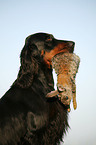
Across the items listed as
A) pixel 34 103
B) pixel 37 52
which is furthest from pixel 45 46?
pixel 34 103

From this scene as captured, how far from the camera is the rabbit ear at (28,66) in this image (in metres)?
3.18

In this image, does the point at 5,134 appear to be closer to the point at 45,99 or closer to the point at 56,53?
the point at 45,99

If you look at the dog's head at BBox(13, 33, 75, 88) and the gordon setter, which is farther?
the dog's head at BBox(13, 33, 75, 88)

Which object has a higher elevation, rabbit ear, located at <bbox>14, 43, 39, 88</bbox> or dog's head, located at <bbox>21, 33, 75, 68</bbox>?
dog's head, located at <bbox>21, 33, 75, 68</bbox>

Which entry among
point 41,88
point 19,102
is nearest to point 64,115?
point 41,88

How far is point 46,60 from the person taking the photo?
3.26 metres

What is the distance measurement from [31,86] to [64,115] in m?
0.80

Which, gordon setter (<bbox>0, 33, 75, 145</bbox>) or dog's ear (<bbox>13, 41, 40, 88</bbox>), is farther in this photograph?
dog's ear (<bbox>13, 41, 40, 88</bbox>)

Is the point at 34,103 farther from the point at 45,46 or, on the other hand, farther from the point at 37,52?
the point at 45,46

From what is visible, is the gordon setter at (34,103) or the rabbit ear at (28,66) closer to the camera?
the gordon setter at (34,103)

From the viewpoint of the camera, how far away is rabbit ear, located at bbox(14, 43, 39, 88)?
3.18 metres

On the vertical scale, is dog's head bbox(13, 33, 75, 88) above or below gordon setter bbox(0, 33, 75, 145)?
above

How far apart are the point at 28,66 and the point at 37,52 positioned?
12.6 inches

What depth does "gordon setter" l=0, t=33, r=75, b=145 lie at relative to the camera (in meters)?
2.87
